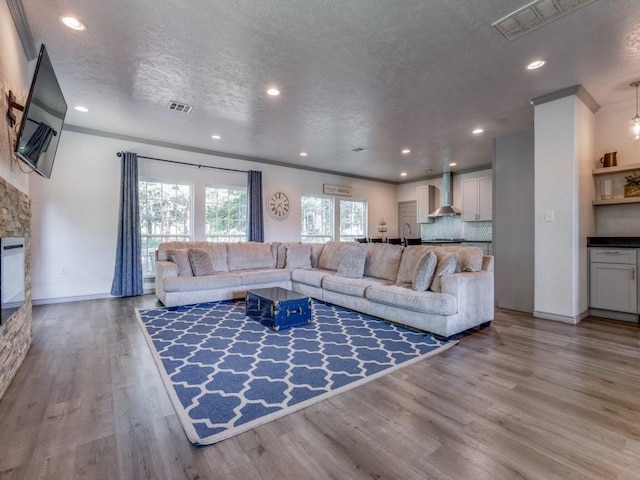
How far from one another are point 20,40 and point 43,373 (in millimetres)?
2578

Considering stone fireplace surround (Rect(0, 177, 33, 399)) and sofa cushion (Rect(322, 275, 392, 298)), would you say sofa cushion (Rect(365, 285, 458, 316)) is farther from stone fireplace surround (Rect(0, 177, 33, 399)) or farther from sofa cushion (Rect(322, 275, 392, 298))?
stone fireplace surround (Rect(0, 177, 33, 399))

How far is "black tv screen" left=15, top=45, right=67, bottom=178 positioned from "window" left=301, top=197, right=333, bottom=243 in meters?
5.20

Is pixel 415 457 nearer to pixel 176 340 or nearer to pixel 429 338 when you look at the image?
pixel 429 338

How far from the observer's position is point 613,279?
369 centimetres

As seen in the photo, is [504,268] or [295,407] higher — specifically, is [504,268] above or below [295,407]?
above

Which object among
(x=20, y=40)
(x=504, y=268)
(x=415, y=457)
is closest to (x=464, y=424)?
(x=415, y=457)

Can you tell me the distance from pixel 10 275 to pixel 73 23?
1932mm

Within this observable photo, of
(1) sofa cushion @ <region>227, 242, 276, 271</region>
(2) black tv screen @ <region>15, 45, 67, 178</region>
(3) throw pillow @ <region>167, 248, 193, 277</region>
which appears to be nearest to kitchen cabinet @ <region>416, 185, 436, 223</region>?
(1) sofa cushion @ <region>227, 242, 276, 271</region>

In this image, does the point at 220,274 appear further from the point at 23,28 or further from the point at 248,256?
the point at 23,28

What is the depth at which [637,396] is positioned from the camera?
198 centimetres

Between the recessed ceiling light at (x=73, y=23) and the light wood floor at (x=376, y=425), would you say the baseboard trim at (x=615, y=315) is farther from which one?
the recessed ceiling light at (x=73, y=23)

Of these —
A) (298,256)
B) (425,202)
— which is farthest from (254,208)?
(425,202)

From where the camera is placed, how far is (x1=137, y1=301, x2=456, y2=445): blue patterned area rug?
1804mm

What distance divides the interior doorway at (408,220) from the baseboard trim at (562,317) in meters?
5.43
